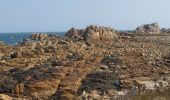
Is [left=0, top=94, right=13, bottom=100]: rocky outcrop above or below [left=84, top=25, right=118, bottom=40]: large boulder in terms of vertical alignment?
below

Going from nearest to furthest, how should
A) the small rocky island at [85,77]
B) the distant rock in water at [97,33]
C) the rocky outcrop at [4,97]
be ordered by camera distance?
the rocky outcrop at [4,97] < the small rocky island at [85,77] < the distant rock in water at [97,33]

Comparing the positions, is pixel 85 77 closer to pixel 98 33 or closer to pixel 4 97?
pixel 4 97

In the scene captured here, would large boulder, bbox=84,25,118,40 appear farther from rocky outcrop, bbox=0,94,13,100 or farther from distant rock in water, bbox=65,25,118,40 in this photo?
rocky outcrop, bbox=0,94,13,100

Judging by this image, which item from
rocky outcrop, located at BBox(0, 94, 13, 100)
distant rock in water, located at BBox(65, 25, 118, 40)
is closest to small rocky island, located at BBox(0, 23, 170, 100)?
rocky outcrop, located at BBox(0, 94, 13, 100)

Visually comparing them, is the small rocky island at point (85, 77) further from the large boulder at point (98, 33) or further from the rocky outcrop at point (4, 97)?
→ the large boulder at point (98, 33)

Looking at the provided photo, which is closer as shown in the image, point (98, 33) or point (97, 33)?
point (97, 33)

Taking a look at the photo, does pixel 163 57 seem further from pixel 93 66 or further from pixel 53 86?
pixel 53 86

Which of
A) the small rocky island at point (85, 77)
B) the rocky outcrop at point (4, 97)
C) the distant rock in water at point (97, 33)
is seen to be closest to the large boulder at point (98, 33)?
the distant rock in water at point (97, 33)

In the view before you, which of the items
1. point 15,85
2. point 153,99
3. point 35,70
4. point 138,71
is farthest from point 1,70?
point 153,99

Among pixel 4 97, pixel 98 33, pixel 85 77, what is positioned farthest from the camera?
pixel 98 33

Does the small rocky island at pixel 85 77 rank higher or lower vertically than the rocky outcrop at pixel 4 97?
higher

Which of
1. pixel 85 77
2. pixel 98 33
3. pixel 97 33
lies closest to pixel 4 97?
pixel 85 77

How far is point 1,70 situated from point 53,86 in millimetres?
4374

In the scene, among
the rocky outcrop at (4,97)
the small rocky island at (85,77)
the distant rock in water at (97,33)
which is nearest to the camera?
the rocky outcrop at (4,97)
